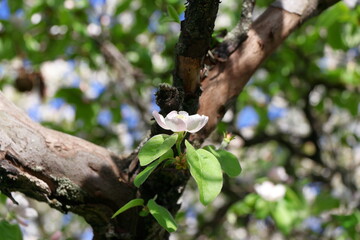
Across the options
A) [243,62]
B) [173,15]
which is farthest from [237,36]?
[173,15]

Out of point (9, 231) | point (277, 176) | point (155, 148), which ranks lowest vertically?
point (277, 176)

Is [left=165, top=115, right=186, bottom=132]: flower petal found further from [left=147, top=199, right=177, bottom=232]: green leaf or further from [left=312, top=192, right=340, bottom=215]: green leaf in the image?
[left=312, top=192, right=340, bottom=215]: green leaf

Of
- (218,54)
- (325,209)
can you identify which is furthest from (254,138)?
(218,54)

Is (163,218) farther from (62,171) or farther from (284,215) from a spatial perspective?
(284,215)

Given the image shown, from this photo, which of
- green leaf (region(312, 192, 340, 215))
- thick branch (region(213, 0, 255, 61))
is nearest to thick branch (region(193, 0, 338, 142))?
thick branch (region(213, 0, 255, 61))

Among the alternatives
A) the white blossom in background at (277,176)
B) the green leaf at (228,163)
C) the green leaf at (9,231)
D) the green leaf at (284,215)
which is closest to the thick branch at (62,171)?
the green leaf at (9,231)

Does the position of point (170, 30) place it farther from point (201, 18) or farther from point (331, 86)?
point (201, 18)
